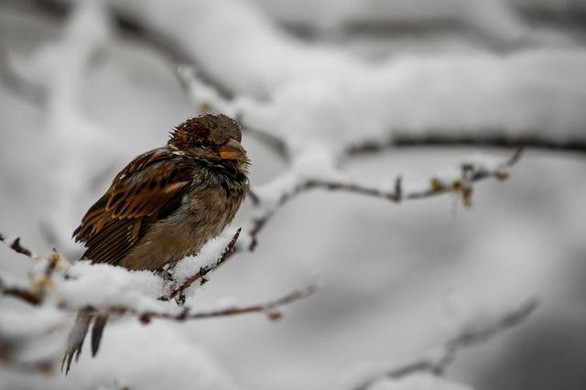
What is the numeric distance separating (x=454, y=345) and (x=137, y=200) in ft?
6.02

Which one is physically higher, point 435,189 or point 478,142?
point 478,142

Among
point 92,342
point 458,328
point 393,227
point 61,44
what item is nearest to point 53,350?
point 92,342

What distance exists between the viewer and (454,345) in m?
3.56

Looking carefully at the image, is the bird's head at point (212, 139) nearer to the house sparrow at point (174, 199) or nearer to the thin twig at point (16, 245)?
the house sparrow at point (174, 199)

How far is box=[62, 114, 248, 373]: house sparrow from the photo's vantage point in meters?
2.68

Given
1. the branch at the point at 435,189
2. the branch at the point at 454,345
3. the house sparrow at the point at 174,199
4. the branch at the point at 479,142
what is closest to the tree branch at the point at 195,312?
the house sparrow at the point at 174,199

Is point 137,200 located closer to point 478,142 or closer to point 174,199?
point 174,199

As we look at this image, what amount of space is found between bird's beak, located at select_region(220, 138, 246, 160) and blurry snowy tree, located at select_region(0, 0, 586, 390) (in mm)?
333

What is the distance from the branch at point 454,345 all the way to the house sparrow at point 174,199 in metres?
1.18

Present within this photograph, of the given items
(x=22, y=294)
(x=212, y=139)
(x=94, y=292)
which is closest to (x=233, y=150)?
(x=212, y=139)

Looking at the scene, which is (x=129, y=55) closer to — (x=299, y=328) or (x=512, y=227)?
(x=299, y=328)

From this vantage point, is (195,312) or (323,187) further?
(323,187)

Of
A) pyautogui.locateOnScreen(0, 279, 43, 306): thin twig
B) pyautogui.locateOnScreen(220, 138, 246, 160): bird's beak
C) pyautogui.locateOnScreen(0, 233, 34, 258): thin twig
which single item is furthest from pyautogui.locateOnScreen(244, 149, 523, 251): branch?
pyautogui.locateOnScreen(0, 279, 43, 306): thin twig

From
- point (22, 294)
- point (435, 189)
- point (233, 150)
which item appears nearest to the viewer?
point (22, 294)
